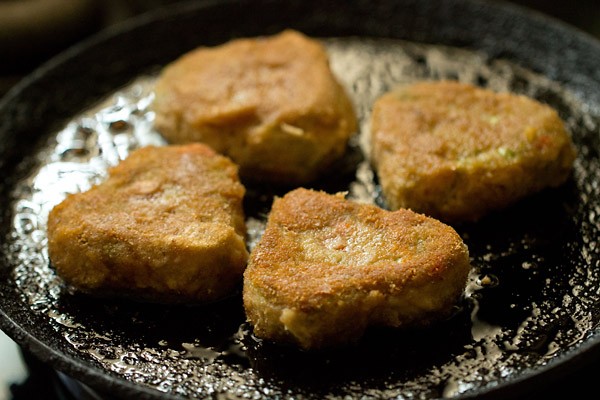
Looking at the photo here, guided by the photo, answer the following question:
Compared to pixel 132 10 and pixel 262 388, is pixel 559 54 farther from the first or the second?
pixel 132 10

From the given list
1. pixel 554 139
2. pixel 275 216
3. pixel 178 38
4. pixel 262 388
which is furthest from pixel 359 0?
pixel 262 388

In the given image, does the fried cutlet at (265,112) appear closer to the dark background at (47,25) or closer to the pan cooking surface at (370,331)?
the pan cooking surface at (370,331)

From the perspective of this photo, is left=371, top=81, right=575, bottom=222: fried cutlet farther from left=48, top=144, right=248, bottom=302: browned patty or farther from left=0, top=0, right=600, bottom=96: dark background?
left=0, top=0, right=600, bottom=96: dark background

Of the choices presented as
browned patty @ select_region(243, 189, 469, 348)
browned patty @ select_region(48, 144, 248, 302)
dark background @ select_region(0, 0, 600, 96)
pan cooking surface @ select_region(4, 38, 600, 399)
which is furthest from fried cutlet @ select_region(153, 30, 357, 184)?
dark background @ select_region(0, 0, 600, 96)

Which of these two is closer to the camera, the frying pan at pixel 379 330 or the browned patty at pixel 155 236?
the frying pan at pixel 379 330

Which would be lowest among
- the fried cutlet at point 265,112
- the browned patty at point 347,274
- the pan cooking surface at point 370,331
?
the pan cooking surface at point 370,331

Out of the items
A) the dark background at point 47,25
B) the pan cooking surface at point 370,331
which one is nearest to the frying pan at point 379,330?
the pan cooking surface at point 370,331
